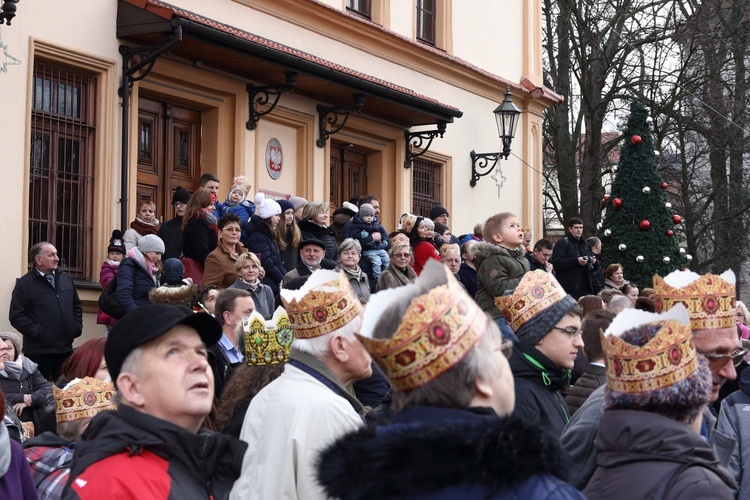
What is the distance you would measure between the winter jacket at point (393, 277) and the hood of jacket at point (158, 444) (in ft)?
25.9

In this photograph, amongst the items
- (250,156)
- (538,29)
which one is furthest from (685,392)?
(538,29)

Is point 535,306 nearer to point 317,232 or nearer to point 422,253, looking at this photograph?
point 317,232

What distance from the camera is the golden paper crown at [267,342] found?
602cm

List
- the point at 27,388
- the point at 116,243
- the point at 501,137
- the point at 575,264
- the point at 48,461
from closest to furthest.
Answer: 1. the point at 48,461
2. the point at 27,388
3. the point at 116,243
4. the point at 575,264
5. the point at 501,137

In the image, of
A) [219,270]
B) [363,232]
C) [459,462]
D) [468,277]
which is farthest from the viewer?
[468,277]

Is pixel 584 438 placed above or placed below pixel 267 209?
below

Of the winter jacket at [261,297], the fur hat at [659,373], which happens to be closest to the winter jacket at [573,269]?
the winter jacket at [261,297]

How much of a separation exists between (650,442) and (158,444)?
5.29 feet

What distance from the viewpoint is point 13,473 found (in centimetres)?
482

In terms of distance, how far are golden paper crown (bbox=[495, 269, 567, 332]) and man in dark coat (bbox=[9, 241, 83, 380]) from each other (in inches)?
240

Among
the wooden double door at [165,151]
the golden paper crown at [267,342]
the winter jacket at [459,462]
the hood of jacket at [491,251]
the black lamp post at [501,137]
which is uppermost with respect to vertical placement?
the black lamp post at [501,137]

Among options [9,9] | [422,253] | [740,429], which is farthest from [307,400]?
[422,253]

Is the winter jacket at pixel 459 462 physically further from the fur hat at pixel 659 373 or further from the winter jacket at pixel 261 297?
the winter jacket at pixel 261 297

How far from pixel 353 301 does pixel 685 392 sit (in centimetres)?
167
